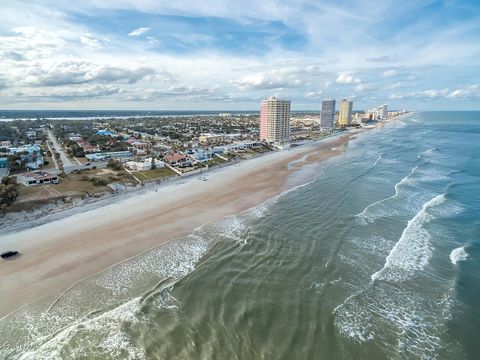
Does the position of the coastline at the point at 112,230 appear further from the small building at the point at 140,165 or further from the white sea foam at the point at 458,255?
the white sea foam at the point at 458,255

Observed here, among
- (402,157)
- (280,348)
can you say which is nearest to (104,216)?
(280,348)

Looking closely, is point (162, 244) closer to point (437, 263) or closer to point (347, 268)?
point (347, 268)

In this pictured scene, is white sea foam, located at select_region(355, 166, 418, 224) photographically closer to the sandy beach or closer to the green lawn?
the sandy beach

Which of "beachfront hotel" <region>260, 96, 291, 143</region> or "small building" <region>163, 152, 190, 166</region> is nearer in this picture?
"small building" <region>163, 152, 190, 166</region>

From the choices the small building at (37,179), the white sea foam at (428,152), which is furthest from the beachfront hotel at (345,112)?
the small building at (37,179)

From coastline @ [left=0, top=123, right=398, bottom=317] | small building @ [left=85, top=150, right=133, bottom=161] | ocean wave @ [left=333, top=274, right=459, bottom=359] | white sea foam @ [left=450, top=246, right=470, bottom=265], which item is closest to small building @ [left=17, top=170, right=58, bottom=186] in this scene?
coastline @ [left=0, top=123, right=398, bottom=317]
